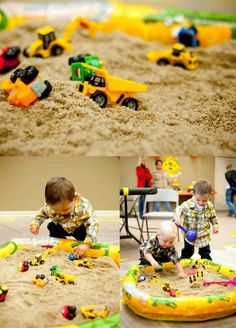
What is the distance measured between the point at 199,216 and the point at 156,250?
0.36 feet

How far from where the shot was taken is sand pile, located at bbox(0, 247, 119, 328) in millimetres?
681

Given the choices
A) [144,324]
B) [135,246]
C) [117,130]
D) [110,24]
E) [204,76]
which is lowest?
[144,324]

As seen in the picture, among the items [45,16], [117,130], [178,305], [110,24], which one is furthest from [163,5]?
[178,305]

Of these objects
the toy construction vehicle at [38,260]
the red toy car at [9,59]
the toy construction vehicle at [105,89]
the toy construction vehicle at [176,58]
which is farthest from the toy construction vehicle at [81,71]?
the toy construction vehicle at [38,260]

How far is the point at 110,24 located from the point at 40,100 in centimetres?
47

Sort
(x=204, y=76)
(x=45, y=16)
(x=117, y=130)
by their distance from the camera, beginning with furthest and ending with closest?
(x=45, y=16), (x=204, y=76), (x=117, y=130)

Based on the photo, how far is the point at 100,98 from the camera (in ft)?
2.38

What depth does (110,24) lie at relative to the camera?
3.57 feet

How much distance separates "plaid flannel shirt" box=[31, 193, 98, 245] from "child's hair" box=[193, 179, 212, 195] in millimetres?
205

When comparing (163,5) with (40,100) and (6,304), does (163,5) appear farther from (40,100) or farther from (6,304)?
(6,304)

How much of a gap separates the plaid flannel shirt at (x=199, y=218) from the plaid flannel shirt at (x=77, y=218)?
0.56 feet

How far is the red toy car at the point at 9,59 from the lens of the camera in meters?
0.85

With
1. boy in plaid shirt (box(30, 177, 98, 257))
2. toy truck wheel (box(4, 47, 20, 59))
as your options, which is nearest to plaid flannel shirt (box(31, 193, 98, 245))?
boy in plaid shirt (box(30, 177, 98, 257))

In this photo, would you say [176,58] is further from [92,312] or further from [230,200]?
[92,312]
